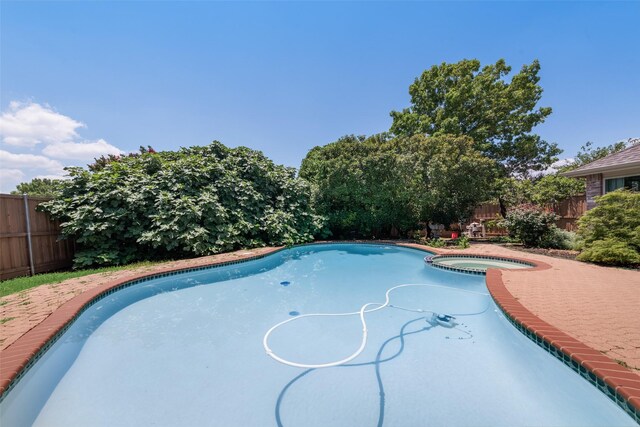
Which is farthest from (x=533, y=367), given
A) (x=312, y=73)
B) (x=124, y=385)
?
(x=312, y=73)

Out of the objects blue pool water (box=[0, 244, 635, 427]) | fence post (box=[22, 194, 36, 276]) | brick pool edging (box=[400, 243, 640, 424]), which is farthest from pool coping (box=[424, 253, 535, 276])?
fence post (box=[22, 194, 36, 276])

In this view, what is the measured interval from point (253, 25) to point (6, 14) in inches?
246

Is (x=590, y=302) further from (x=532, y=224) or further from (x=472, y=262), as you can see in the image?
(x=532, y=224)

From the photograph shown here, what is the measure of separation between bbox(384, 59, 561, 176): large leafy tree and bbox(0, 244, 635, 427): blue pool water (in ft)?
54.0

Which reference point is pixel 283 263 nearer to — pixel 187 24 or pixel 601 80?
pixel 187 24

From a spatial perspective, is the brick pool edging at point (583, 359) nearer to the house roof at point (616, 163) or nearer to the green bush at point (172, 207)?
the green bush at point (172, 207)

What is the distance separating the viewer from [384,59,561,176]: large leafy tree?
1773 cm

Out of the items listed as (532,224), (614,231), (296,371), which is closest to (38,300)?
(296,371)

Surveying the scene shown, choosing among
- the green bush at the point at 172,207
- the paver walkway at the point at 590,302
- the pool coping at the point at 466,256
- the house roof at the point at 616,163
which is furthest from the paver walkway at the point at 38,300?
the house roof at the point at 616,163

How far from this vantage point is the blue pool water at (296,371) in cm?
217

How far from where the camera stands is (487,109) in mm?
17953

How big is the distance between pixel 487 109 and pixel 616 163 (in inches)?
434

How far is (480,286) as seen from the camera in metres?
5.55

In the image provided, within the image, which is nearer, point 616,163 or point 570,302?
point 570,302
